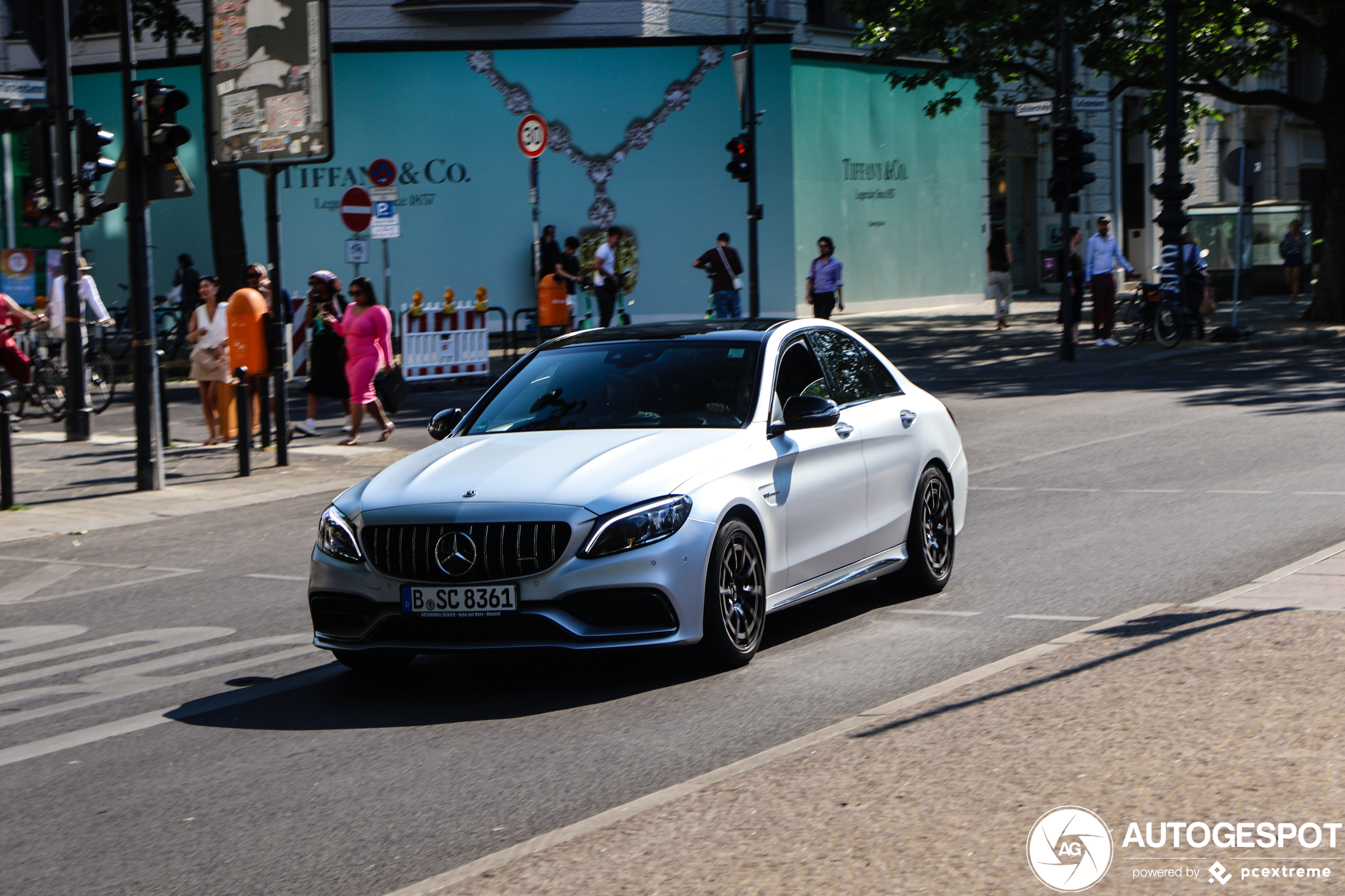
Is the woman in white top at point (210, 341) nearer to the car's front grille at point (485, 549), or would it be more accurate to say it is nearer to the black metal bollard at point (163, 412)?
the black metal bollard at point (163, 412)

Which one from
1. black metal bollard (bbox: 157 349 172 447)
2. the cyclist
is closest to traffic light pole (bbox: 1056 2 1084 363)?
black metal bollard (bbox: 157 349 172 447)

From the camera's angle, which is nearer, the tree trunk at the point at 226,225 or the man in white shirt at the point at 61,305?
the man in white shirt at the point at 61,305

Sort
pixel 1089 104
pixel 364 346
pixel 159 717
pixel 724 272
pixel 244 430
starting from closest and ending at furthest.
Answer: pixel 159 717 → pixel 244 430 → pixel 364 346 → pixel 1089 104 → pixel 724 272

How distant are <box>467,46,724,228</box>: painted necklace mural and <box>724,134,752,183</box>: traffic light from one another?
4.43 m

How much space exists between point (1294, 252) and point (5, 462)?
33355 millimetres

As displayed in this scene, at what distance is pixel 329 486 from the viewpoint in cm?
1431

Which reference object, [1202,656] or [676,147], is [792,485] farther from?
[676,147]

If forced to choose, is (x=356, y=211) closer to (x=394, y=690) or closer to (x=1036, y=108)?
(x=1036, y=108)

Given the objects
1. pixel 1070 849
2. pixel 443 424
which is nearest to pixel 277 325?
pixel 443 424

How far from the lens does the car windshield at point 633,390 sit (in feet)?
24.2

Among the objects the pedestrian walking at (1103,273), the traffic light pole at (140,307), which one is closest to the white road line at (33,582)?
the traffic light pole at (140,307)

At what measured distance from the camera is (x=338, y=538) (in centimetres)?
672

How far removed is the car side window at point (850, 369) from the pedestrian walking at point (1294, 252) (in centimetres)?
3244

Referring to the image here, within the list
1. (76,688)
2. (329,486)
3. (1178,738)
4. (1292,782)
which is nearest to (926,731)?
(1178,738)
